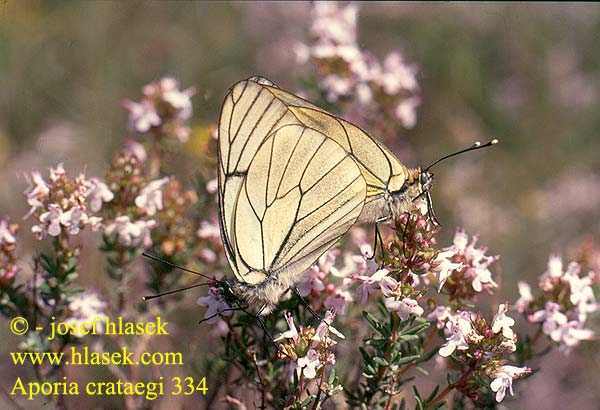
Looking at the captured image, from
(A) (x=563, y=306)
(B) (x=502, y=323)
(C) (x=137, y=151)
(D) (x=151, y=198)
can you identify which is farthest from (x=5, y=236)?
(A) (x=563, y=306)

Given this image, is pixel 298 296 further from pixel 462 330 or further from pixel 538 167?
pixel 538 167

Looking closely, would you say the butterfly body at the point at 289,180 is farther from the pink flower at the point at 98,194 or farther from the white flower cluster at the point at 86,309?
the white flower cluster at the point at 86,309

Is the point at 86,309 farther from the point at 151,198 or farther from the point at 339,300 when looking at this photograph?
the point at 339,300

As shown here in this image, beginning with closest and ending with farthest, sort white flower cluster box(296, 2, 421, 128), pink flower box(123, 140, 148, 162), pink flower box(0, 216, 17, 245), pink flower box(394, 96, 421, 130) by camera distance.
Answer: pink flower box(0, 216, 17, 245) < pink flower box(123, 140, 148, 162) < white flower cluster box(296, 2, 421, 128) < pink flower box(394, 96, 421, 130)

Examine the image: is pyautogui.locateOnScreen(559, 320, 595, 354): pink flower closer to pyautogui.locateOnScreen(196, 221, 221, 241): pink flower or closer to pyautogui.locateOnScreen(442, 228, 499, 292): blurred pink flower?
pyautogui.locateOnScreen(442, 228, 499, 292): blurred pink flower

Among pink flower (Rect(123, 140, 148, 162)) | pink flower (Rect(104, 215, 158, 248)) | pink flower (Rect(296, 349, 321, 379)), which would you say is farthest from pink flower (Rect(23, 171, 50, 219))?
pink flower (Rect(296, 349, 321, 379))

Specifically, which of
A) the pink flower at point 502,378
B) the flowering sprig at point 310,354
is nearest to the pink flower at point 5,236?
the flowering sprig at point 310,354
